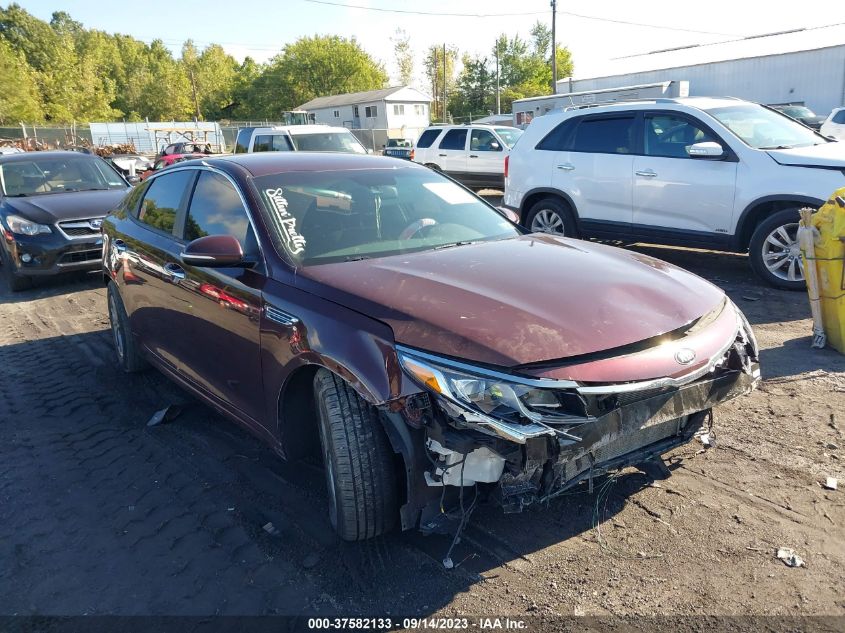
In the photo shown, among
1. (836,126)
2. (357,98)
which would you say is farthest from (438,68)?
(836,126)

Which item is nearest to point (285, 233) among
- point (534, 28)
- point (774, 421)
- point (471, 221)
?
point (471, 221)

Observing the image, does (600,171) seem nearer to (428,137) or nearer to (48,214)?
(48,214)

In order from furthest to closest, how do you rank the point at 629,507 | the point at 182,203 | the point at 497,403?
the point at 182,203 < the point at 629,507 < the point at 497,403

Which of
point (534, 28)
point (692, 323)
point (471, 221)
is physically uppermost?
point (534, 28)

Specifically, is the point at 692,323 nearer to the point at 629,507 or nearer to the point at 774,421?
the point at 629,507

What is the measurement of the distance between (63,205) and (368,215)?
6.67 m

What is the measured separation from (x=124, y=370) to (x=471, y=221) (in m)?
3.23

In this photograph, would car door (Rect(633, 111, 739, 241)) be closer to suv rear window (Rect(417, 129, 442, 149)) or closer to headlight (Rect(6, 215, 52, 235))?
headlight (Rect(6, 215, 52, 235))

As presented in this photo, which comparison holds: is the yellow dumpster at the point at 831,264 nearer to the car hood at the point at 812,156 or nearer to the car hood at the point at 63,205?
the car hood at the point at 812,156

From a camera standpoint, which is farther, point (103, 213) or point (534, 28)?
point (534, 28)

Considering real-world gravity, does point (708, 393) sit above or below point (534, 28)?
below

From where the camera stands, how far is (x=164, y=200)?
4566mm

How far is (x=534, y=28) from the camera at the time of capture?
280ft

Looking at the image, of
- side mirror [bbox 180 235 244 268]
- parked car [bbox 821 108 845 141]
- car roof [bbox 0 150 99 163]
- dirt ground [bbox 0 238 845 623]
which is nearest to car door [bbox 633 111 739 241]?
dirt ground [bbox 0 238 845 623]
